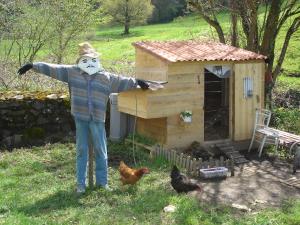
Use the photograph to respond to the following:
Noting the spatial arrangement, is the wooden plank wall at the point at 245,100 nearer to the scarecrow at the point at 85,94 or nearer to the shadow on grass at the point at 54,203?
the scarecrow at the point at 85,94

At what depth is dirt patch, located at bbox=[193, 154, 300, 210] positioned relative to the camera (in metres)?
7.62

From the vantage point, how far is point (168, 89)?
9734mm

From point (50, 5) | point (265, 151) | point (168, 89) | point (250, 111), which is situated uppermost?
point (50, 5)

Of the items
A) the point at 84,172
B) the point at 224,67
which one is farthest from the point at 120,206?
the point at 224,67

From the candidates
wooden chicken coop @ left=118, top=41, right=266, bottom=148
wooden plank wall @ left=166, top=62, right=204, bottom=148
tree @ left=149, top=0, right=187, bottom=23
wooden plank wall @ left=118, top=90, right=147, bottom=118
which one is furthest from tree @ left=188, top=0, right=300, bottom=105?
tree @ left=149, top=0, right=187, bottom=23

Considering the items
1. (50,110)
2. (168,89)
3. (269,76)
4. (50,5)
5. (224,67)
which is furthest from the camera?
(50,5)

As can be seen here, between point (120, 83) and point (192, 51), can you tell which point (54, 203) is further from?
point (192, 51)

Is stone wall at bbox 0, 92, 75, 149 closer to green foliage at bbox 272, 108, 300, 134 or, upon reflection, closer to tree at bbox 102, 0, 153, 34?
green foliage at bbox 272, 108, 300, 134

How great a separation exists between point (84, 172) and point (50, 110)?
4.15 metres

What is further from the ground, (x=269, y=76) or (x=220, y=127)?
(x=269, y=76)

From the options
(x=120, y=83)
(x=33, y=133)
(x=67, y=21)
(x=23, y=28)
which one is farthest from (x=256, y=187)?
(x=67, y=21)

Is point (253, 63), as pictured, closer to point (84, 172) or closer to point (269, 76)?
point (269, 76)

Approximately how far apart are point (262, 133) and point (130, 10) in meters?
45.2

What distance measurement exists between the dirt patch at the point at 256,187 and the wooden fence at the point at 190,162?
0.99 ft
